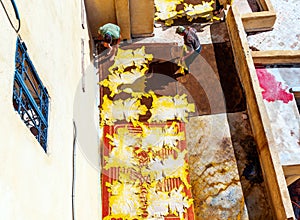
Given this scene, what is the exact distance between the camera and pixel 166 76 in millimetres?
9688

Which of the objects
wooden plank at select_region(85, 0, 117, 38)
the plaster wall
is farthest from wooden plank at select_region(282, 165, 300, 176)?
wooden plank at select_region(85, 0, 117, 38)

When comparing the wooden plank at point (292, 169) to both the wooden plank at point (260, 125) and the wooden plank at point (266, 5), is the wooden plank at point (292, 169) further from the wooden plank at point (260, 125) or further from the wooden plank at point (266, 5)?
the wooden plank at point (266, 5)

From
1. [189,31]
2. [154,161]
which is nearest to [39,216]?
[154,161]

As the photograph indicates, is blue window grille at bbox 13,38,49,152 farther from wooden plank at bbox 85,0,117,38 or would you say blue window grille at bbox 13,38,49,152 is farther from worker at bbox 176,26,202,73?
worker at bbox 176,26,202,73

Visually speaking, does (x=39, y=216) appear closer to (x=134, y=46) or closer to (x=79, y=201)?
(x=79, y=201)

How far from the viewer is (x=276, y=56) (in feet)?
30.9

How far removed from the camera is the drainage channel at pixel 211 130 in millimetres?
8047

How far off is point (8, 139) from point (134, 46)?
285 inches

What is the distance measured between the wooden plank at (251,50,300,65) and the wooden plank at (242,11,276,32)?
43.6 inches

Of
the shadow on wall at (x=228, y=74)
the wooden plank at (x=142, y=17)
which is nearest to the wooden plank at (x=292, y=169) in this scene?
the shadow on wall at (x=228, y=74)

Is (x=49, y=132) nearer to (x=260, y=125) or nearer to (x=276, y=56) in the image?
(x=260, y=125)

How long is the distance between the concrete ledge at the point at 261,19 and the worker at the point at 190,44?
55.6 inches

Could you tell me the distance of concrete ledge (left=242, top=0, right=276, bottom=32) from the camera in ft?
32.7

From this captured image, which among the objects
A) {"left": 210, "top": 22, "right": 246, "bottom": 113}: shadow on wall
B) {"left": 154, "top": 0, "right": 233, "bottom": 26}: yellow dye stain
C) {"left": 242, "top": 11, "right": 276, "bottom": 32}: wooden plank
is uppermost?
{"left": 154, "top": 0, "right": 233, "bottom": 26}: yellow dye stain
